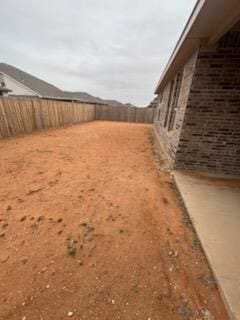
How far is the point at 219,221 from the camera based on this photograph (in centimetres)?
231

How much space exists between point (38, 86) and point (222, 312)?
25.5m

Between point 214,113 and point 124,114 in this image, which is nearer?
point 214,113

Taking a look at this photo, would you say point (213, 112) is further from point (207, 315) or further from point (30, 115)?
point (30, 115)

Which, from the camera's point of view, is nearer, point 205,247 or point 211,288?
point 211,288

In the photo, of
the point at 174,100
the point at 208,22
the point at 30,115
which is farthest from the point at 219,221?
the point at 30,115

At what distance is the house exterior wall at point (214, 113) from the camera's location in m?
3.31

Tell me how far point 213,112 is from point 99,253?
349cm

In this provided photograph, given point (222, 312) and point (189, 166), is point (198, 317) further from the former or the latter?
point (189, 166)

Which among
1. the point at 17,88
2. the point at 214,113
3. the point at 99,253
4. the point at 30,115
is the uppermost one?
the point at 17,88

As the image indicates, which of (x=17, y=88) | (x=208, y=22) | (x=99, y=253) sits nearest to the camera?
(x=99, y=253)

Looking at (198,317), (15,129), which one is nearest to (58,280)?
(198,317)

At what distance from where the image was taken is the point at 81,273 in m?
1.60

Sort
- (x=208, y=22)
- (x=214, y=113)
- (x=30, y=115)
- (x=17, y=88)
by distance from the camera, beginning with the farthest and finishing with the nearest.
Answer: (x=17, y=88) < (x=30, y=115) < (x=214, y=113) < (x=208, y=22)

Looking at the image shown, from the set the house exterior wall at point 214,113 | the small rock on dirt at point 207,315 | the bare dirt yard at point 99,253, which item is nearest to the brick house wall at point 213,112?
the house exterior wall at point 214,113
